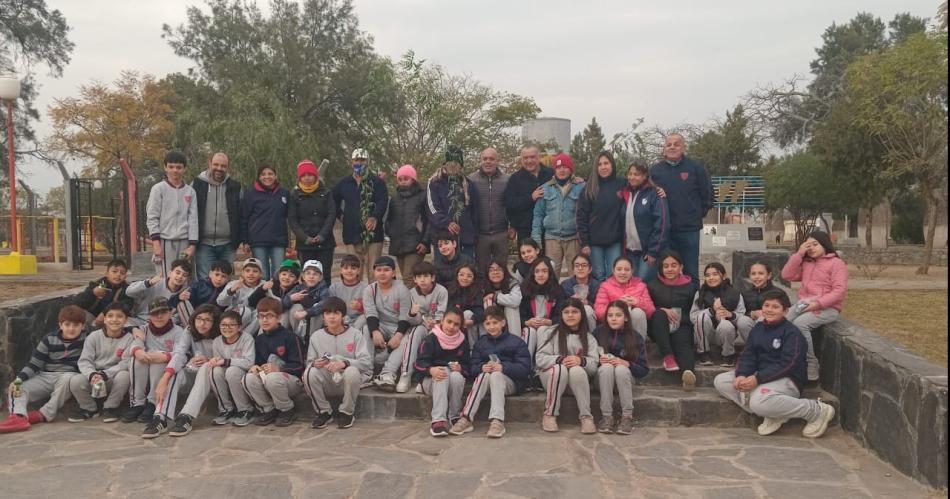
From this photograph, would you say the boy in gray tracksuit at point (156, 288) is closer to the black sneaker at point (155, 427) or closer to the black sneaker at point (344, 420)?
→ the black sneaker at point (155, 427)

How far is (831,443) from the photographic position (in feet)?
14.7

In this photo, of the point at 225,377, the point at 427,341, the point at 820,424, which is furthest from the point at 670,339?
the point at 225,377

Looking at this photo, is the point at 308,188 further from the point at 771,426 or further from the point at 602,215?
the point at 771,426

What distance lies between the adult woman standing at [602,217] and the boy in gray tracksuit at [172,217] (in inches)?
141

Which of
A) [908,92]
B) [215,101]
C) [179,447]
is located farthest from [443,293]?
[215,101]

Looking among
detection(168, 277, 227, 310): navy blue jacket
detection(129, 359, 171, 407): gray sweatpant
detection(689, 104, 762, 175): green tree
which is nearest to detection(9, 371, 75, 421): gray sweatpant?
detection(129, 359, 171, 407): gray sweatpant

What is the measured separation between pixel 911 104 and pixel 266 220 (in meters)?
18.6

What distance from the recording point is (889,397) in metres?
4.07

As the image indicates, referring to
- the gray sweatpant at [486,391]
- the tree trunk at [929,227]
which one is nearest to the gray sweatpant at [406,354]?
the gray sweatpant at [486,391]

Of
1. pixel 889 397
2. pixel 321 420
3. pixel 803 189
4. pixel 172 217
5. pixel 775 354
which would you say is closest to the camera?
pixel 889 397

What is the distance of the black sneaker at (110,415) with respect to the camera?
5148 millimetres

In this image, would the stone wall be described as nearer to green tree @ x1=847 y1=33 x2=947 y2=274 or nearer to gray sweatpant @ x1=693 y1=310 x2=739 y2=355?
gray sweatpant @ x1=693 y1=310 x2=739 y2=355

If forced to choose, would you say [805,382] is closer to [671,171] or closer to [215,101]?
[671,171]

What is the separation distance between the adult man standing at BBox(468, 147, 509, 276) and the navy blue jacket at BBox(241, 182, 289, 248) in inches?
72.0
